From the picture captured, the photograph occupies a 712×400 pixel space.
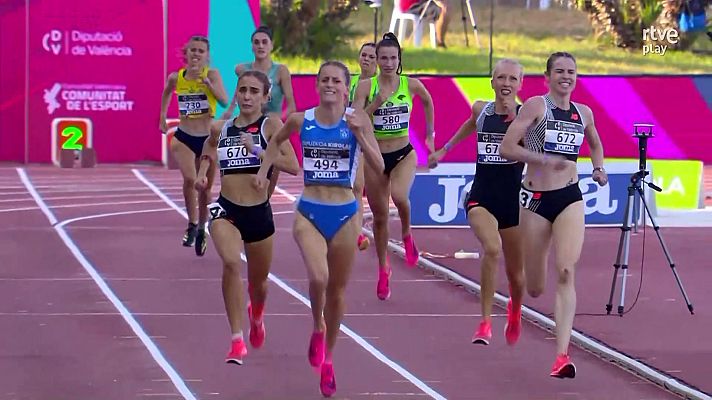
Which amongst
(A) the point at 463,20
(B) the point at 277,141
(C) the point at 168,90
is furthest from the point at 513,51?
(B) the point at 277,141

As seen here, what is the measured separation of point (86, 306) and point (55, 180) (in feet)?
39.3

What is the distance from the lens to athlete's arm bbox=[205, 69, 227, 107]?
608 inches

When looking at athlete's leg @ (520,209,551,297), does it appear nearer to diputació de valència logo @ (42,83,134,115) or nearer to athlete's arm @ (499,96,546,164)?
athlete's arm @ (499,96,546,164)

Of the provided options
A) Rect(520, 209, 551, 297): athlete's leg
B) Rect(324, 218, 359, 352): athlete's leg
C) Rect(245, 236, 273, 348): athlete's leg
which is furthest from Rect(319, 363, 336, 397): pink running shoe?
Rect(520, 209, 551, 297): athlete's leg

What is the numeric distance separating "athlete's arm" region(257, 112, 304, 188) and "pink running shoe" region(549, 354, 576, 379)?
2183 millimetres

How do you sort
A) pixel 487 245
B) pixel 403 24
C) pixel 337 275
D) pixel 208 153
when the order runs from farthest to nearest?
pixel 403 24 < pixel 208 153 < pixel 487 245 < pixel 337 275

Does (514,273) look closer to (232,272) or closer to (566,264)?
(566,264)

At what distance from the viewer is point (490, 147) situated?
36.1 feet

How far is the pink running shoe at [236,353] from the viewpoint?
10.0 meters

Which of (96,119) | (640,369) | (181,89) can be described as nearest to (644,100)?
(96,119)

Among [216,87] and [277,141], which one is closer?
[277,141]

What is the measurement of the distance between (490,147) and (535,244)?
0.98 meters

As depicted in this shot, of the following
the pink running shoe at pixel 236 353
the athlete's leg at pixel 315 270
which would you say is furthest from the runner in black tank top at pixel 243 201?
the athlete's leg at pixel 315 270

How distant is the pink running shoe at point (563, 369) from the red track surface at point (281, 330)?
95 millimetres
